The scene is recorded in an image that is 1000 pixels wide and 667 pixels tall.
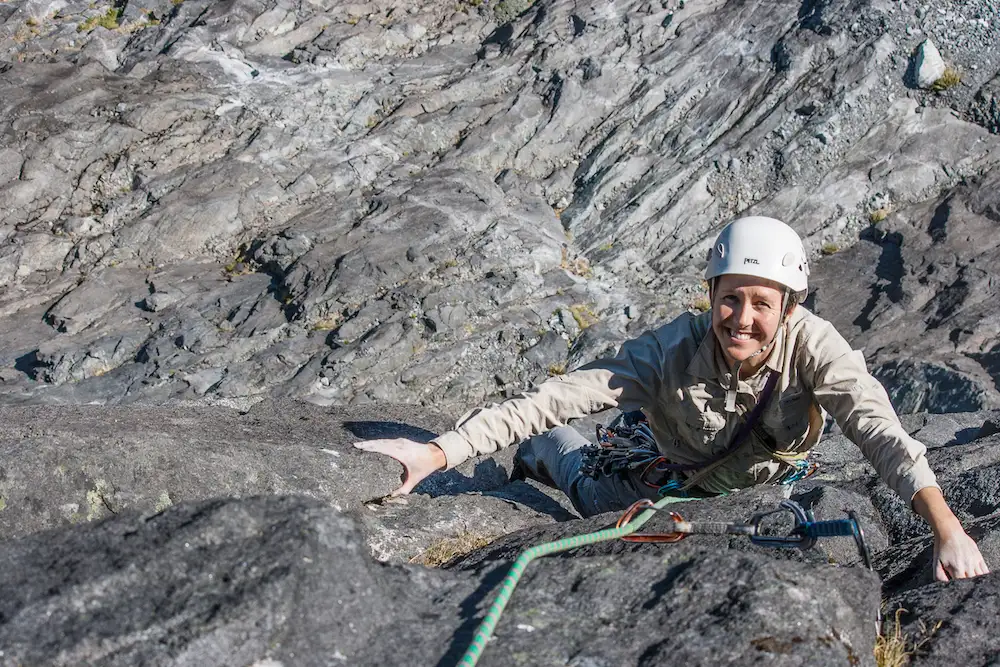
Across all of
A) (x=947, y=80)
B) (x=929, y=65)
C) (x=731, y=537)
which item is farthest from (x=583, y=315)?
(x=731, y=537)

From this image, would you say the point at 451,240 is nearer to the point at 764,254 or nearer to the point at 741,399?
the point at 741,399

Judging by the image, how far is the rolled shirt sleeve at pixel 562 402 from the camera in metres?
5.37

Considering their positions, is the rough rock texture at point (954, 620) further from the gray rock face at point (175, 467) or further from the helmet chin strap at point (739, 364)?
the gray rock face at point (175, 467)

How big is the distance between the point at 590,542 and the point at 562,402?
1.44m

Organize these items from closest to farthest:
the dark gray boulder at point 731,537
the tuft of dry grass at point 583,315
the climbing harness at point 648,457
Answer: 1. the dark gray boulder at point 731,537
2. the climbing harness at point 648,457
3. the tuft of dry grass at point 583,315

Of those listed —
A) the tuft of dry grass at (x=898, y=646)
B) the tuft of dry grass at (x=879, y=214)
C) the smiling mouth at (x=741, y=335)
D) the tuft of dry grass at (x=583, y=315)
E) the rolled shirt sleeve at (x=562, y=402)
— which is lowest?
the tuft of dry grass at (x=583, y=315)

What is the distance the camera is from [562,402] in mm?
5578

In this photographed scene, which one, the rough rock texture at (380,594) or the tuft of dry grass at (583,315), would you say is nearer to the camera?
the rough rock texture at (380,594)

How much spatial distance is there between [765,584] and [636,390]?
97.1 inches

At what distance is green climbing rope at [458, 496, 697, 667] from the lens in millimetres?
3107

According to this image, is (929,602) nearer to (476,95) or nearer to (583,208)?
(583,208)

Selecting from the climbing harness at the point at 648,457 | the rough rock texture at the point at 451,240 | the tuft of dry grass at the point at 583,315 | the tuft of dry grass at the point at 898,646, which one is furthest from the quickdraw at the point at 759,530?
the tuft of dry grass at the point at 583,315

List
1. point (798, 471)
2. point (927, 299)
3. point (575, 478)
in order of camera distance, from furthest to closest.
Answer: point (927, 299), point (575, 478), point (798, 471)

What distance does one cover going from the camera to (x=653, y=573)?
3691 millimetres
